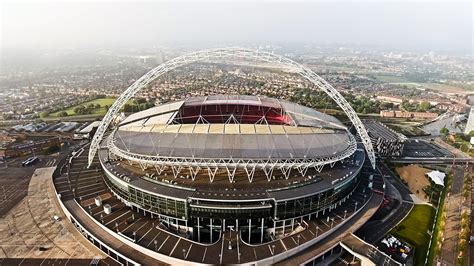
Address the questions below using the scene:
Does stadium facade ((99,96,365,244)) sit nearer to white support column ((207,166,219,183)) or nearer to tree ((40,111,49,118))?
white support column ((207,166,219,183))

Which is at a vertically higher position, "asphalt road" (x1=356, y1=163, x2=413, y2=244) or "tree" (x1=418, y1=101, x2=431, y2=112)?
"tree" (x1=418, y1=101, x2=431, y2=112)

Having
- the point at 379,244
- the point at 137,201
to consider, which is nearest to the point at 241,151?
the point at 137,201

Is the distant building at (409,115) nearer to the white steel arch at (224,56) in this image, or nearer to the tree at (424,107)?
the tree at (424,107)

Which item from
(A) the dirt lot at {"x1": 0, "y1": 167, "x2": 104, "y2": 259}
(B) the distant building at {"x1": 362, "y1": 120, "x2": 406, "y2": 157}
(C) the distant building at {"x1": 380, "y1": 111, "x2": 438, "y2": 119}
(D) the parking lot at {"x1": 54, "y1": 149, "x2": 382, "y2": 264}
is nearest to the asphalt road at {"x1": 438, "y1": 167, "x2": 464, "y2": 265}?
(D) the parking lot at {"x1": 54, "y1": 149, "x2": 382, "y2": 264}

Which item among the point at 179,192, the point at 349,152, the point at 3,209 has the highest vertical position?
the point at 349,152

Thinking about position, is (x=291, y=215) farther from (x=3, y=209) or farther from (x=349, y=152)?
(x=3, y=209)

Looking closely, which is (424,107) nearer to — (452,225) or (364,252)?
(452,225)
